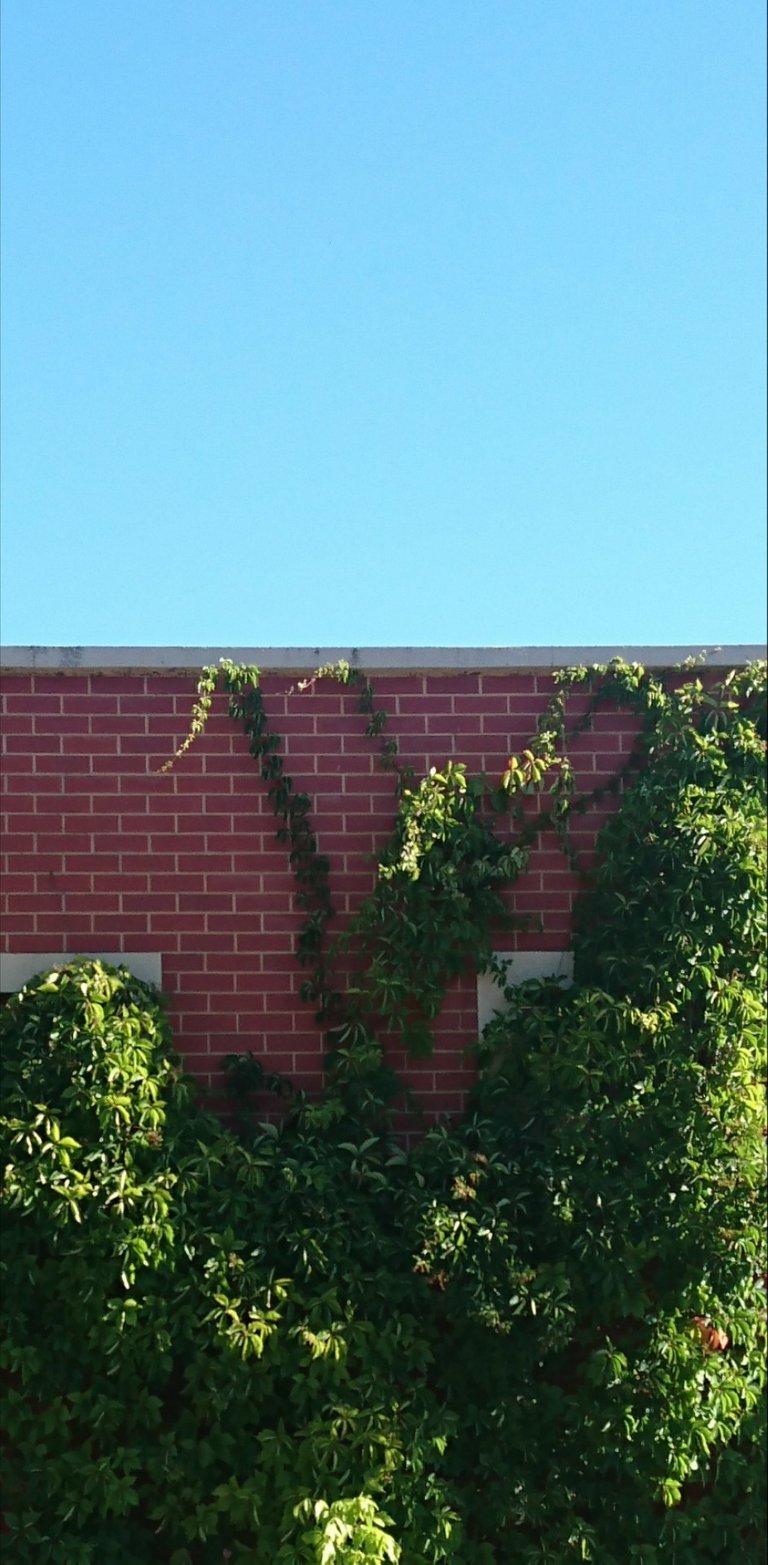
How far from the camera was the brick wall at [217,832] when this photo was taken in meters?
6.18

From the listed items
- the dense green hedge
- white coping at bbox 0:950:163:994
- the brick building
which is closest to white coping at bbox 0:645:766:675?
the brick building

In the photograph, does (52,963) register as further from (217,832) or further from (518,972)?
(518,972)

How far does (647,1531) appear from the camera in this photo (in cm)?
573

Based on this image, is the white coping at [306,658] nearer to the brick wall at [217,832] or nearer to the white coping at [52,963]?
the brick wall at [217,832]

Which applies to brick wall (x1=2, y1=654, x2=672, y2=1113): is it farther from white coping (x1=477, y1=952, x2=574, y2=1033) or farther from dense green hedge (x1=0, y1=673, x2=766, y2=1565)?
dense green hedge (x1=0, y1=673, x2=766, y2=1565)

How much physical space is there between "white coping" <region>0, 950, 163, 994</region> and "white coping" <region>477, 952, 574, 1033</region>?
1241 mm

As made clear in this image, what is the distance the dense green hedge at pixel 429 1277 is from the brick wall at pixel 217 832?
222mm

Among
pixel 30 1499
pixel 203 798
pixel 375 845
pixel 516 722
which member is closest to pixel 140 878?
pixel 203 798

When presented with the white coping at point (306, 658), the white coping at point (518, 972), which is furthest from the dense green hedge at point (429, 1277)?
the white coping at point (306, 658)

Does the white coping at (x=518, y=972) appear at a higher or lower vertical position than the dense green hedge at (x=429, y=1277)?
higher

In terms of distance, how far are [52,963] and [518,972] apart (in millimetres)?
1783

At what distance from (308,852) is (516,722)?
966 millimetres

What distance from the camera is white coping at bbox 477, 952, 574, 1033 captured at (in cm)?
623

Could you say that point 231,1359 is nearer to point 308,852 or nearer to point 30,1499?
point 30,1499
